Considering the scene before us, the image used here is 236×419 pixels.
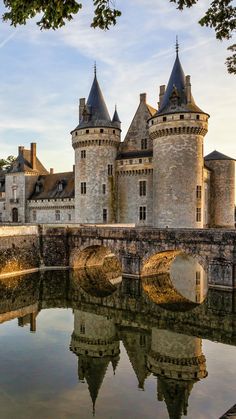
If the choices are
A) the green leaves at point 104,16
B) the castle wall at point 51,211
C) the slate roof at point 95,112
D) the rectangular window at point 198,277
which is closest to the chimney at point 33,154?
the castle wall at point 51,211

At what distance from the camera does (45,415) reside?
7328 mm

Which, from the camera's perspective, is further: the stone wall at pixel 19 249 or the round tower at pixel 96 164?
the round tower at pixel 96 164

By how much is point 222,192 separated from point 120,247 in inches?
594

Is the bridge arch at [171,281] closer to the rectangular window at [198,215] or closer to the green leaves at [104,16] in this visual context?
the rectangular window at [198,215]

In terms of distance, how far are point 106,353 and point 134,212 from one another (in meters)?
20.0

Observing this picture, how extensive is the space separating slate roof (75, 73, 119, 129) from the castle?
9 cm

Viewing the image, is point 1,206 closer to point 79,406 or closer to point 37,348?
point 37,348

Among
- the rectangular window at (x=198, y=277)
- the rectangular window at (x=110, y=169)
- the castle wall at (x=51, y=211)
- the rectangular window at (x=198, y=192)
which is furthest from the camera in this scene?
the castle wall at (x=51, y=211)

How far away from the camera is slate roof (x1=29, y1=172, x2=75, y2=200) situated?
3669 cm

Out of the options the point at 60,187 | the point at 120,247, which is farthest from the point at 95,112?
the point at 120,247

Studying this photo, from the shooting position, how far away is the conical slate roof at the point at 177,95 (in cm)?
2673

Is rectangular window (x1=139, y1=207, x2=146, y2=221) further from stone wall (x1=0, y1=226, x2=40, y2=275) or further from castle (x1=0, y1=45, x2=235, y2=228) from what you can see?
stone wall (x1=0, y1=226, x2=40, y2=275)

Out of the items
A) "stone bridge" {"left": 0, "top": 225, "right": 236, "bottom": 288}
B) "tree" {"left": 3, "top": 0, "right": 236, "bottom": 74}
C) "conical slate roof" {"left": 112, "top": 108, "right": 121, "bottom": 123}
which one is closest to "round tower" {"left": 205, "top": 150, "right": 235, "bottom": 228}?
"conical slate roof" {"left": 112, "top": 108, "right": 121, "bottom": 123}

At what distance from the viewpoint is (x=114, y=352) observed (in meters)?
11.0
